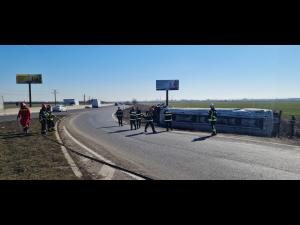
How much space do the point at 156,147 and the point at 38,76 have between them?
85.9 metres

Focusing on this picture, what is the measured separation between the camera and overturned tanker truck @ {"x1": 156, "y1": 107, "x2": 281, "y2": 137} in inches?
592

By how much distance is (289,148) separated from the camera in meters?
10.9

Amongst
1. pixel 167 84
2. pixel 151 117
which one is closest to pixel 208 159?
pixel 151 117

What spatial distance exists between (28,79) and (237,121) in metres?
82.7

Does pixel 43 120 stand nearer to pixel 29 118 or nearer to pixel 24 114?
pixel 29 118

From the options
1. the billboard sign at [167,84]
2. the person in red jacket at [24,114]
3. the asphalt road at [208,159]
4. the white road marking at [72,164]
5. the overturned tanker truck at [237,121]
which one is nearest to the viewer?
the white road marking at [72,164]

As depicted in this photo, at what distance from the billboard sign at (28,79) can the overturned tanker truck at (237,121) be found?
76468mm

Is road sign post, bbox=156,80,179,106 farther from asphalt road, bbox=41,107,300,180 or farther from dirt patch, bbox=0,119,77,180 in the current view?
dirt patch, bbox=0,119,77,180

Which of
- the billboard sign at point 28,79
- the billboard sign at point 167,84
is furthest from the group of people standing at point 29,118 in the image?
the billboard sign at point 28,79

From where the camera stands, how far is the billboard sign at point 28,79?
3356 inches

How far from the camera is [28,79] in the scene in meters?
85.6

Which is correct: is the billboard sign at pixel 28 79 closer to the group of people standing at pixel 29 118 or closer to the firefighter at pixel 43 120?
the group of people standing at pixel 29 118
